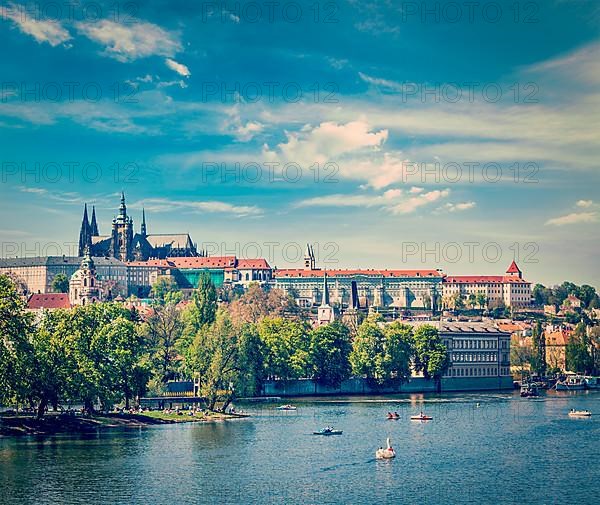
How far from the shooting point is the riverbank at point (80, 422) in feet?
239

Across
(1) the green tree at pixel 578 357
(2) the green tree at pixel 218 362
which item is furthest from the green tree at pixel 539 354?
(2) the green tree at pixel 218 362

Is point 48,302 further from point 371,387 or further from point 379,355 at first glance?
point 379,355

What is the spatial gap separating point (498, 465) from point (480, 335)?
95376 millimetres

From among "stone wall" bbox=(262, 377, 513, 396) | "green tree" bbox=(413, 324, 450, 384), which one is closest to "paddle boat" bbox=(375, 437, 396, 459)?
"stone wall" bbox=(262, 377, 513, 396)

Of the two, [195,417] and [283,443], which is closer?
[283,443]

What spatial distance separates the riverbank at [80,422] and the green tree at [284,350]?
34.1 m

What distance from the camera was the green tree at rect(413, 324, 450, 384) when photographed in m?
140

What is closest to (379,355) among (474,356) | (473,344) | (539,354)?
(474,356)

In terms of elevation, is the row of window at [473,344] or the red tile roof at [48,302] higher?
the red tile roof at [48,302]

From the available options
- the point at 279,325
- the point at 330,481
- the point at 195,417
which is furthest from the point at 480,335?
the point at 330,481

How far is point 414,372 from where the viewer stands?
142625mm

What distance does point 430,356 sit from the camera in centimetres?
14100

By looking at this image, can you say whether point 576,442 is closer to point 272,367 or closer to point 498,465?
point 498,465

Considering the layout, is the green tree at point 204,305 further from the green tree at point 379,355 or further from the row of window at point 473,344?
the row of window at point 473,344
